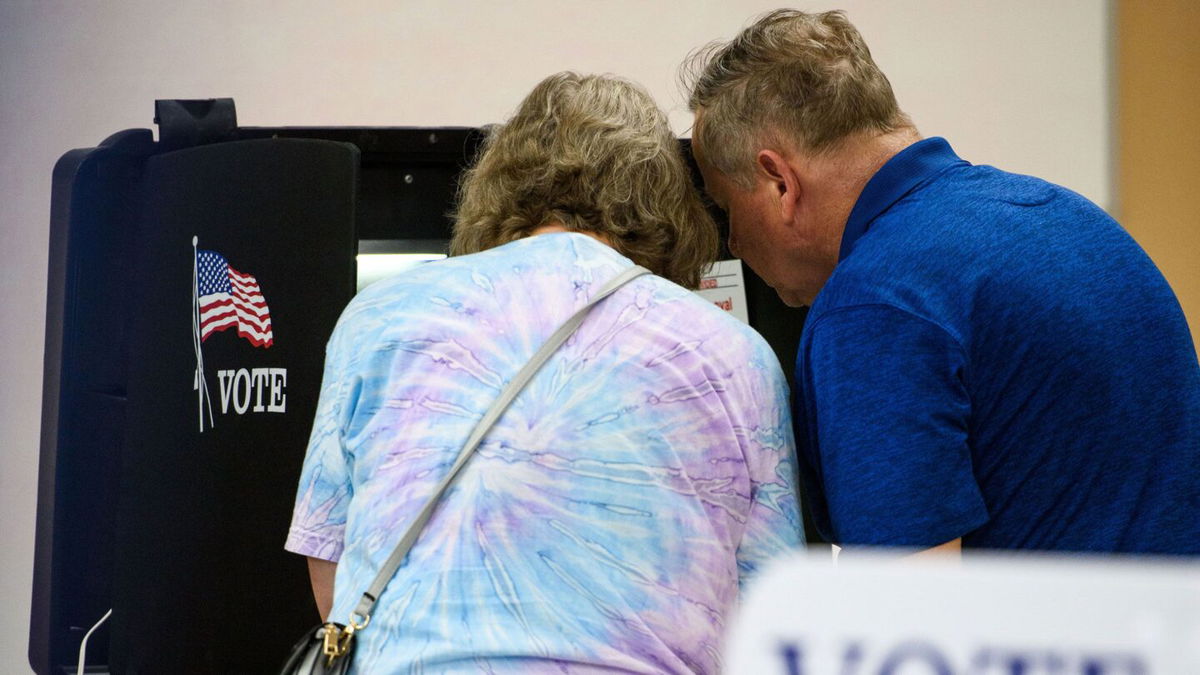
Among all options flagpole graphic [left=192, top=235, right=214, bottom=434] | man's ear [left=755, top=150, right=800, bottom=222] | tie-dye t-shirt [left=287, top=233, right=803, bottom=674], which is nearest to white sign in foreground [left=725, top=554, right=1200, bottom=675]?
tie-dye t-shirt [left=287, top=233, right=803, bottom=674]

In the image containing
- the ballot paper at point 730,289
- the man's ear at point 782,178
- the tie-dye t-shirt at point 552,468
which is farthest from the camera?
the ballot paper at point 730,289

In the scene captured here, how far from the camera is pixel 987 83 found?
2883mm

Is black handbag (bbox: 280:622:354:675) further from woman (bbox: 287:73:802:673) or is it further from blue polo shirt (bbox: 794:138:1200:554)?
blue polo shirt (bbox: 794:138:1200:554)

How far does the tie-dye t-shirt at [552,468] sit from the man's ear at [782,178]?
9.6 inches

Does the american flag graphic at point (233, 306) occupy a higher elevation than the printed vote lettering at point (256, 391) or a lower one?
higher

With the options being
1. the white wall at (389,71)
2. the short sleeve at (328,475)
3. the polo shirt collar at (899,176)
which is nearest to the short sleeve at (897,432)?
the polo shirt collar at (899,176)

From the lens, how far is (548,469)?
0.92 meters

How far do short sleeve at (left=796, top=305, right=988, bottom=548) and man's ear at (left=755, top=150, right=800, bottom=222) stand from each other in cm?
28

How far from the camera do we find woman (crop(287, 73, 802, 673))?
0.90m

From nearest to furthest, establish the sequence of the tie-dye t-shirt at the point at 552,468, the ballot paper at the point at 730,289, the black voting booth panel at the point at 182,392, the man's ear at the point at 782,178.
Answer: the tie-dye t-shirt at the point at 552,468
the man's ear at the point at 782,178
the black voting booth panel at the point at 182,392
the ballot paper at the point at 730,289

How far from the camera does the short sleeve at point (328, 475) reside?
39.1 inches

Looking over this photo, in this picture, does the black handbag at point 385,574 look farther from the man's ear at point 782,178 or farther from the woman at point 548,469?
the man's ear at point 782,178

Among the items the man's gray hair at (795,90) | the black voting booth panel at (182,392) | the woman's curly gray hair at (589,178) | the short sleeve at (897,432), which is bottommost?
the black voting booth panel at (182,392)

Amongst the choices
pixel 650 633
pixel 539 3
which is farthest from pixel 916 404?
pixel 539 3
